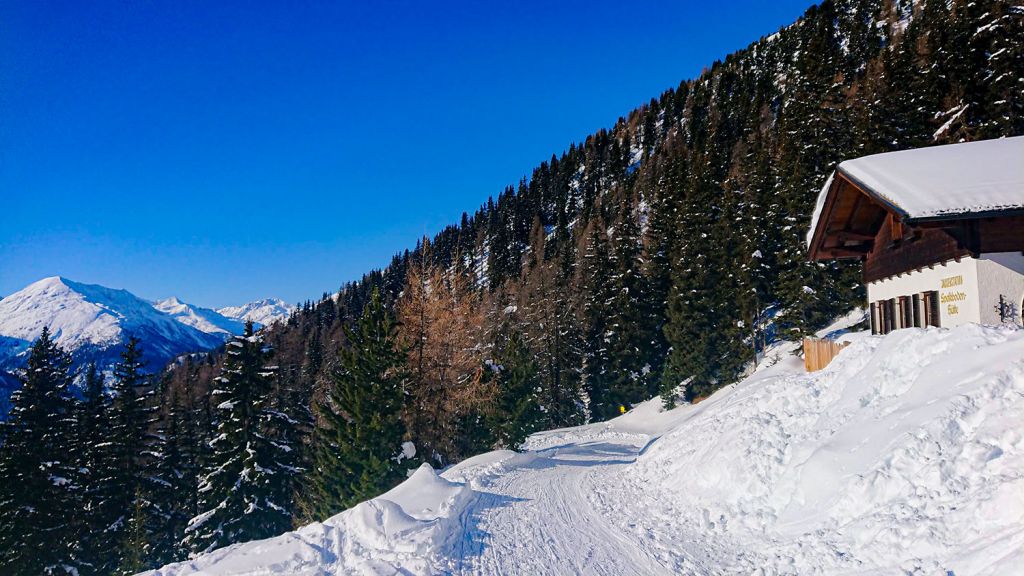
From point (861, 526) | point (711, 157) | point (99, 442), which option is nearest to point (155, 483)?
point (99, 442)

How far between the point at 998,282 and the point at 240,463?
94.7ft

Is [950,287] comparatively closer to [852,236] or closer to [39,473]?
[852,236]

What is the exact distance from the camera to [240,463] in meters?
26.0

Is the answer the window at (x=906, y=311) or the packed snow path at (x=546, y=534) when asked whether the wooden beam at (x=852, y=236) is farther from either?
the packed snow path at (x=546, y=534)

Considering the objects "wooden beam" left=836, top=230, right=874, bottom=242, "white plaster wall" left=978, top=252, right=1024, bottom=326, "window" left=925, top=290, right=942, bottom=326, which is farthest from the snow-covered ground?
"wooden beam" left=836, top=230, right=874, bottom=242

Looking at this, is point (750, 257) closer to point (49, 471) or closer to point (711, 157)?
point (711, 157)

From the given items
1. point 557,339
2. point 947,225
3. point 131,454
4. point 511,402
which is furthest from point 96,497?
point 947,225

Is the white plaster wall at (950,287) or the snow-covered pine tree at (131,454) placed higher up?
the white plaster wall at (950,287)

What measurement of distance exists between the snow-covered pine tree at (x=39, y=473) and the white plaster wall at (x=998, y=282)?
126ft

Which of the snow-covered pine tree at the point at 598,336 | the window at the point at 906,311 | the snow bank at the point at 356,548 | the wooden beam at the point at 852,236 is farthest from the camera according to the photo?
the snow-covered pine tree at the point at 598,336

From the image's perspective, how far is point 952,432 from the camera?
726cm

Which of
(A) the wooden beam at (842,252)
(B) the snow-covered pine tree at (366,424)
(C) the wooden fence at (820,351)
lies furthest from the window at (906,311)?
(B) the snow-covered pine tree at (366,424)

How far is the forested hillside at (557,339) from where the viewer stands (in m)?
24.9

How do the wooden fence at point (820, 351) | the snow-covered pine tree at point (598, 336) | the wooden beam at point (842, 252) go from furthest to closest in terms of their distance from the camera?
1. the snow-covered pine tree at point (598, 336)
2. the wooden beam at point (842, 252)
3. the wooden fence at point (820, 351)
